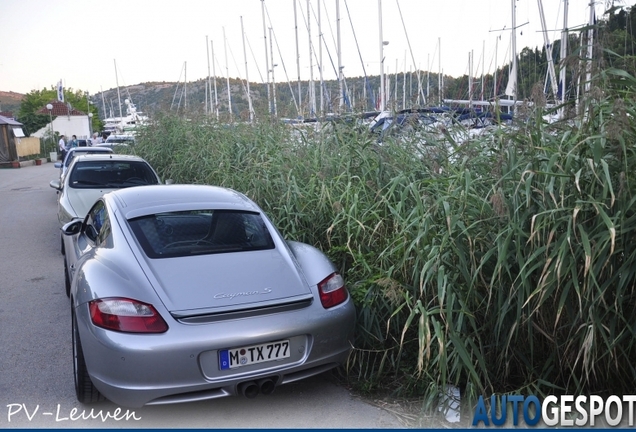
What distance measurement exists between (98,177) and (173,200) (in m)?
5.46

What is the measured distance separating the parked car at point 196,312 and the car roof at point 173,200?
3 centimetres

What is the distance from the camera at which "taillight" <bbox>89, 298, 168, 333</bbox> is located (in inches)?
139

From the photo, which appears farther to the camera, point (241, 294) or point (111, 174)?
point (111, 174)

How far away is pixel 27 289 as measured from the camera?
23.0 feet

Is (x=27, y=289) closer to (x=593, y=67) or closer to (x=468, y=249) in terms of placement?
(x=468, y=249)

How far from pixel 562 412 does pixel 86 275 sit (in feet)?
10.7

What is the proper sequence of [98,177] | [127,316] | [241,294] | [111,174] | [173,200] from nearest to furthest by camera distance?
[127,316] → [241,294] → [173,200] → [98,177] → [111,174]

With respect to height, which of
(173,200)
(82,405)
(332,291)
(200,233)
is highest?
(173,200)

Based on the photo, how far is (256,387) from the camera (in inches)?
143

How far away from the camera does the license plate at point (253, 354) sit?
3.52 metres

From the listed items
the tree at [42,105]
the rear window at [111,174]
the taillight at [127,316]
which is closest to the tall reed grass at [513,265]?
the taillight at [127,316]

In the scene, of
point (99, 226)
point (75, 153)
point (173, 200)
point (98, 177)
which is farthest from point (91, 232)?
point (75, 153)

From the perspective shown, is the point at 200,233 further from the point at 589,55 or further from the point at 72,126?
the point at 72,126

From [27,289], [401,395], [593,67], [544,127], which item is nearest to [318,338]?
[401,395]
